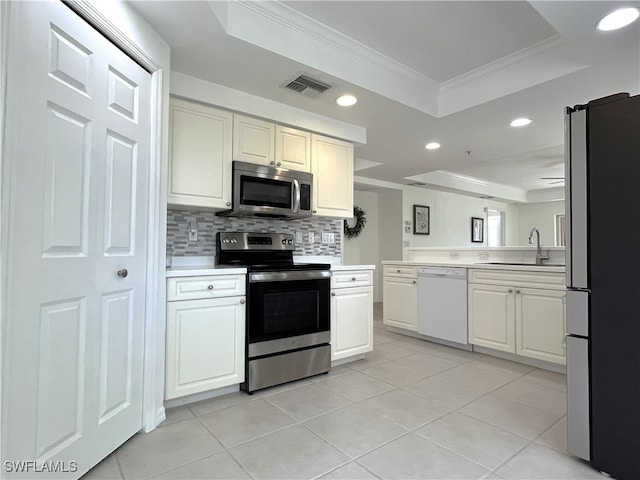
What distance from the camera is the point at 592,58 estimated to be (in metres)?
2.23

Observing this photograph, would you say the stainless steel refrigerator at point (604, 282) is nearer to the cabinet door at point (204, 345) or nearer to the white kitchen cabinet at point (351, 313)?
the white kitchen cabinet at point (351, 313)

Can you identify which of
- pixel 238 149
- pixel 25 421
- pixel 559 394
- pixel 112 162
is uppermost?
pixel 238 149

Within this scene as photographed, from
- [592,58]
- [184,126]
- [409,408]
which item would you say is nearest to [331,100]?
[184,126]

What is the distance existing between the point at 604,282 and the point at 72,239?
7.53 ft

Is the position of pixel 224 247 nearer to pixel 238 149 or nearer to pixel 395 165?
pixel 238 149

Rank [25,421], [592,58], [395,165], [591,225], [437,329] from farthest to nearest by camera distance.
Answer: [395,165]
[437,329]
[592,58]
[591,225]
[25,421]

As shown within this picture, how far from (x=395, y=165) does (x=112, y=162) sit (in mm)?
4056

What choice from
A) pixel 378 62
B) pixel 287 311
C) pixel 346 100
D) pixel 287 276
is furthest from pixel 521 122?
pixel 287 311

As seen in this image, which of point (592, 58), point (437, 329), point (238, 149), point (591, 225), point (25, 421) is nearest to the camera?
point (25, 421)

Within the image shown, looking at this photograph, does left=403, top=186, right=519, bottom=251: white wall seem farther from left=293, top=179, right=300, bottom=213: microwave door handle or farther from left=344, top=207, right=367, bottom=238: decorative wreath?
left=293, top=179, right=300, bottom=213: microwave door handle

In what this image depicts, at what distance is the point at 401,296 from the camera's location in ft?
13.9

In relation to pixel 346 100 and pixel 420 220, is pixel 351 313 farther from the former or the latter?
pixel 420 220

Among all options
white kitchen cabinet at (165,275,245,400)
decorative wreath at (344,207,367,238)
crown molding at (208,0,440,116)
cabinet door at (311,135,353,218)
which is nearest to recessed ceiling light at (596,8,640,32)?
crown molding at (208,0,440,116)

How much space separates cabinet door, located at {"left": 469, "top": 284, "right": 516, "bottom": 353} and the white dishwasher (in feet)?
0.31
